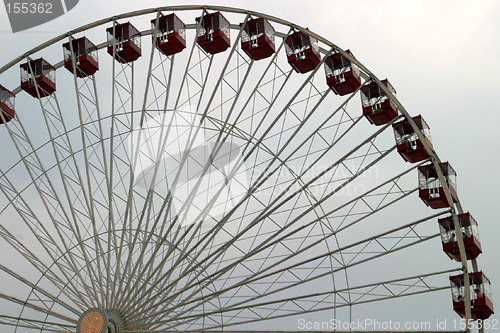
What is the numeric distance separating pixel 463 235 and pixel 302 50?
32.2 feet

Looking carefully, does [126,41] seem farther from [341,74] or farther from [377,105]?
[377,105]

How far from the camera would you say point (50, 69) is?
98.6 feet

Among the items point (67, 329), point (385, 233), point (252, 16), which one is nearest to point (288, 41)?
point (252, 16)

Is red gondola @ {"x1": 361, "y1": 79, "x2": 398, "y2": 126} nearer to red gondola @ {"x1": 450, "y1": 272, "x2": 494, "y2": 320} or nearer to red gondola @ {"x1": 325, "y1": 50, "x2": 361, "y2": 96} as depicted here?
red gondola @ {"x1": 325, "y1": 50, "x2": 361, "y2": 96}

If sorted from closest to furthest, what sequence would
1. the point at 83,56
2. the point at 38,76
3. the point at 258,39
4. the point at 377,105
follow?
1. the point at 258,39
2. the point at 377,105
3. the point at 83,56
4. the point at 38,76

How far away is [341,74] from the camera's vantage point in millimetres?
28141

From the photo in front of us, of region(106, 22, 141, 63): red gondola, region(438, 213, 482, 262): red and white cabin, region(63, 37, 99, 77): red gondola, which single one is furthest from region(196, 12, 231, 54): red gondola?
region(438, 213, 482, 262): red and white cabin

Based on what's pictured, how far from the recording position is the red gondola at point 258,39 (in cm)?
2764

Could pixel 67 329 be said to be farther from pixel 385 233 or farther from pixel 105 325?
pixel 385 233

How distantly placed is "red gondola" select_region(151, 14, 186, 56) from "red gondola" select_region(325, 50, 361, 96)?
5913 millimetres

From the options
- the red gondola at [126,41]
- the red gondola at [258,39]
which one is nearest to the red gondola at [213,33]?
the red gondola at [258,39]

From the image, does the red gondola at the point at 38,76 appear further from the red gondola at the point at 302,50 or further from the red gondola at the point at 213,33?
the red gondola at the point at 302,50

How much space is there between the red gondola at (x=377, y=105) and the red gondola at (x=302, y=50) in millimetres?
2383

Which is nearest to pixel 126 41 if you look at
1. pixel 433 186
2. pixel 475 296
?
pixel 433 186
